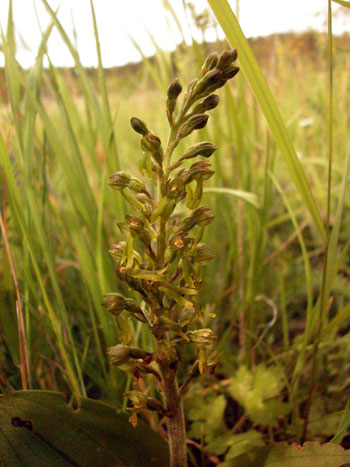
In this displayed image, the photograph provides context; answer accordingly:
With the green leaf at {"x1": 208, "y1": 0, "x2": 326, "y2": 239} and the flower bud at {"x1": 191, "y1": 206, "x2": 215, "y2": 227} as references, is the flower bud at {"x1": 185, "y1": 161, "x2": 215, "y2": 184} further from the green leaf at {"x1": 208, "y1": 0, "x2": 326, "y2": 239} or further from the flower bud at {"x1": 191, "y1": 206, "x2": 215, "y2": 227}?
the green leaf at {"x1": 208, "y1": 0, "x2": 326, "y2": 239}

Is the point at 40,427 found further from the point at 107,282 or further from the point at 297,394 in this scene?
the point at 297,394

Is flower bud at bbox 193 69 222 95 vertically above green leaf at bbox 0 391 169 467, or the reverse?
flower bud at bbox 193 69 222 95

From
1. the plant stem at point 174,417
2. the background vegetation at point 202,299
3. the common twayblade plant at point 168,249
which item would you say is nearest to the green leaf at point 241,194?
the background vegetation at point 202,299

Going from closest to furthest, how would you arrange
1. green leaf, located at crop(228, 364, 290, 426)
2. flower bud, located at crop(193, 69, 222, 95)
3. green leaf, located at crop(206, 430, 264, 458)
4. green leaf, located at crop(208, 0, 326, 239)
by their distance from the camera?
1. flower bud, located at crop(193, 69, 222, 95)
2. green leaf, located at crop(208, 0, 326, 239)
3. green leaf, located at crop(206, 430, 264, 458)
4. green leaf, located at crop(228, 364, 290, 426)

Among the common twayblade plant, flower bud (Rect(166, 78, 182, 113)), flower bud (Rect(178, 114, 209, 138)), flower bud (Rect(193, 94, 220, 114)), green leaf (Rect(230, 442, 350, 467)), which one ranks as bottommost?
green leaf (Rect(230, 442, 350, 467))

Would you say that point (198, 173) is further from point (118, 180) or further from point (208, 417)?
point (208, 417)

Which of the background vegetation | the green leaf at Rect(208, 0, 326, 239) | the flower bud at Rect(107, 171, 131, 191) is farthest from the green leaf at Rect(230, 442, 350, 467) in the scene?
the flower bud at Rect(107, 171, 131, 191)

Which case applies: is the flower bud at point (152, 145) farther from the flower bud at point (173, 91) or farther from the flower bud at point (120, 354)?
the flower bud at point (120, 354)

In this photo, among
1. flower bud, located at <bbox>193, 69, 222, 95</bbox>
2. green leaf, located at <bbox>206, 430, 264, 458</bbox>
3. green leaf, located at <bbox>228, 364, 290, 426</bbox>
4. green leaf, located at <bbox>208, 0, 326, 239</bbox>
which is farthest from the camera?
green leaf, located at <bbox>228, 364, 290, 426</bbox>
